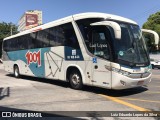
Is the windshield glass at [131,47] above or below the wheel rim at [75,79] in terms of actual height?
above

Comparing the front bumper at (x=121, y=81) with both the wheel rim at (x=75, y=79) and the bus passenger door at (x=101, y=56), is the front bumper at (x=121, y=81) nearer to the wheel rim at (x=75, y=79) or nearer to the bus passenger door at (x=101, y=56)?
the bus passenger door at (x=101, y=56)

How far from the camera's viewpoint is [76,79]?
493 inches

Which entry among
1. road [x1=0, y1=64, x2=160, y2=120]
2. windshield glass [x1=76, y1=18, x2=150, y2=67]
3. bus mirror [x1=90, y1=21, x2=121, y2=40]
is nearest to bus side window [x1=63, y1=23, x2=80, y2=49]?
windshield glass [x1=76, y1=18, x2=150, y2=67]

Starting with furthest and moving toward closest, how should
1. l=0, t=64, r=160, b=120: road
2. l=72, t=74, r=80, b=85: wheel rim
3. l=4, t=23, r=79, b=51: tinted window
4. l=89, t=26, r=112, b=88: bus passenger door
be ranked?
1. l=4, t=23, r=79, b=51: tinted window
2. l=72, t=74, r=80, b=85: wheel rim
3. l=89, t=26, r=112, b=88: bus passenger door
4. l=0, t=64, r=160, b=120: road

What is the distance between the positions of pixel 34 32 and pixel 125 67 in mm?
7478

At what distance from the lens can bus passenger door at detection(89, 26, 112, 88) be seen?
1070 centimetres

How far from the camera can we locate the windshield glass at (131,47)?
10.6m

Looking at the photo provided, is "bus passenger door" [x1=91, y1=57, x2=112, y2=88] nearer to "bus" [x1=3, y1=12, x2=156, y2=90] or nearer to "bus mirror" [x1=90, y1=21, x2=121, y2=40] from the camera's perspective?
"bus" [x1=3, y1=12, x2=156, y2=90]

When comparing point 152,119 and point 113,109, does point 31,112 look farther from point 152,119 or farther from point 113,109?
point 152,119

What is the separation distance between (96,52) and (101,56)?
1.16 feet

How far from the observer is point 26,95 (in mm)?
10922

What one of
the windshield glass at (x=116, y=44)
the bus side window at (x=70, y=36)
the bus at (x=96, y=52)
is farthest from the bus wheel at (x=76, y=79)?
the windshield glass at (x=116, y=44)

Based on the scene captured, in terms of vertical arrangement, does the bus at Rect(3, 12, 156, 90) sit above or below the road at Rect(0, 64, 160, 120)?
above

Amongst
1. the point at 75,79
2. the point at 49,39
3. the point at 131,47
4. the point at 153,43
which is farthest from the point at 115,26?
the point at 49,39
